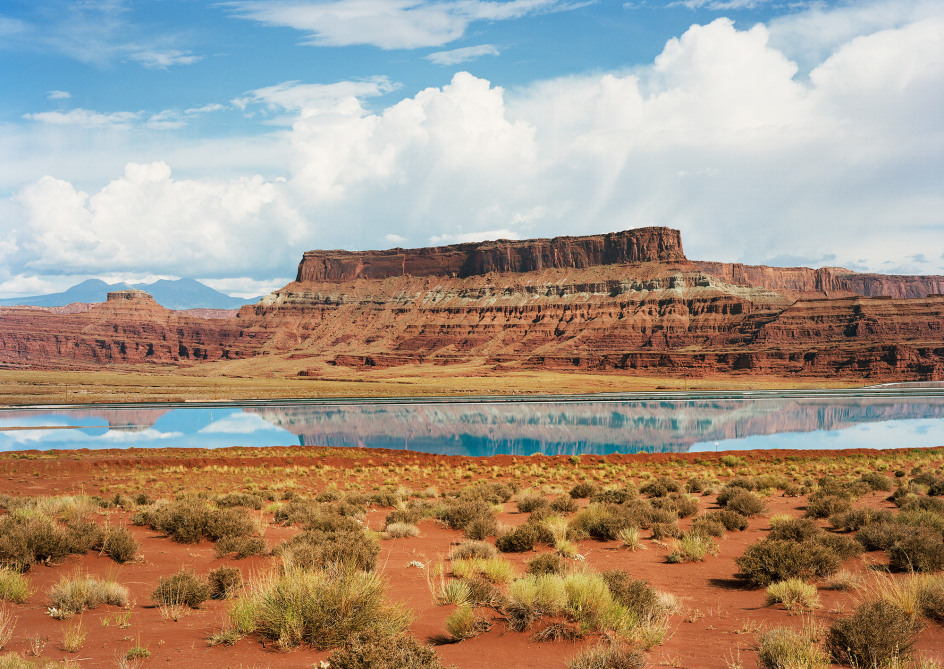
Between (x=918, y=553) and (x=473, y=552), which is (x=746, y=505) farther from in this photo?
(x=473, y=552)

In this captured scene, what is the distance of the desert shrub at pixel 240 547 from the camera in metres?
10.3

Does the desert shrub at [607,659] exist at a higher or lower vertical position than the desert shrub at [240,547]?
higher

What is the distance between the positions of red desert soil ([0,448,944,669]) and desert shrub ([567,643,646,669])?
33cm

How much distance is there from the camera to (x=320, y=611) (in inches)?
243

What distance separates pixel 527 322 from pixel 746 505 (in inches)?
5501

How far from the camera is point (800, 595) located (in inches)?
294

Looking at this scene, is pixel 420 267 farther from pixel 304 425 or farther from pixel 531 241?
pixel 304 425

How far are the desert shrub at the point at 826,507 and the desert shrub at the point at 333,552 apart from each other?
9.85 m

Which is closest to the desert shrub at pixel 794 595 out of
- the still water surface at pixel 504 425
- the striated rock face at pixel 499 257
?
the still water surface at pixel 504 425

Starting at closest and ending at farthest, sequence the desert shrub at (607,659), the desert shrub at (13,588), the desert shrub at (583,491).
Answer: the desert shrub at (607,659), the desert shrub at (13,588), the desert shrub at (583,491)

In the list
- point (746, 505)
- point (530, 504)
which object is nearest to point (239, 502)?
point (530, 504)

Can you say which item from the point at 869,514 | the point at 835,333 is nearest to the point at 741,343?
the point at 835,333

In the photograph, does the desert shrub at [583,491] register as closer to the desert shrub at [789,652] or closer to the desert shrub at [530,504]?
the desert shrub at [530,504]

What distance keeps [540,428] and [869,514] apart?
1367 inches
